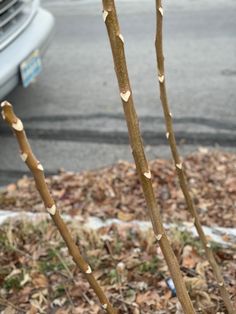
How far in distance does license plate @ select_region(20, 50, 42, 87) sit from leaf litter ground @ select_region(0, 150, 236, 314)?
108 cm

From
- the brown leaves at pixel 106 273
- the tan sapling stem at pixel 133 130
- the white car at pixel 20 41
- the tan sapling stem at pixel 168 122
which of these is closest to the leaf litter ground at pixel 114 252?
the brown leaves at pixel 106 273

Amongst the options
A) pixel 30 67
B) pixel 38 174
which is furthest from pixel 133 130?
pixel 30 67

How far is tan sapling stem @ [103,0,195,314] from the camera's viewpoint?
3.90ft

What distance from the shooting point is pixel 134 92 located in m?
5.13

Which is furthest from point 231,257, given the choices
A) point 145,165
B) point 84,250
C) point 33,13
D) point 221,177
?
point 33,13

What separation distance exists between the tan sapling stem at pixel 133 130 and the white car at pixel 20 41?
8.88 feet

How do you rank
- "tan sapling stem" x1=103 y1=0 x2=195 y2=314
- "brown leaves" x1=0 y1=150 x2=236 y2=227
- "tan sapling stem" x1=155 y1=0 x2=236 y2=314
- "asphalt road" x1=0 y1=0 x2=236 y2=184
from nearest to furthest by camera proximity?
"tan sapling stem" x1=103 y1=0 x2=195 y2=314
"tan sapling stem" x1=155 y1=0 x2=236 y2=314
"brown leaves" x1=0 y1=150 x2=236 y2=227
"asphalt road" x1=0 y1=0 x2=236 y2=184

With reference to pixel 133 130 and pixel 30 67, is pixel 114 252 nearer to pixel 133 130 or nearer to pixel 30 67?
pixel 133 130

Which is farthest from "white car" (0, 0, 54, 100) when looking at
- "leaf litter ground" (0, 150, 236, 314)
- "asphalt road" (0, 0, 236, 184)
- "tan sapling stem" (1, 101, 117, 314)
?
"tan sapling stem" (1, 101, 117, 314)

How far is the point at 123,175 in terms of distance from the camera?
11.7ft

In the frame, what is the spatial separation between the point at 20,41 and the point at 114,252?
2.29 meters

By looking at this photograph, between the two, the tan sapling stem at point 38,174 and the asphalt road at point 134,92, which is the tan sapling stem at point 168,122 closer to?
the tan sapling stem at point 38,174

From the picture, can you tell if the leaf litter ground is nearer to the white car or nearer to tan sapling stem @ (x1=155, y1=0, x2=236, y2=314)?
tan sapling stem @ (x1=155, y1=0, x2=236, y2=314)

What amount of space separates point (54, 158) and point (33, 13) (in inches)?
51.5
